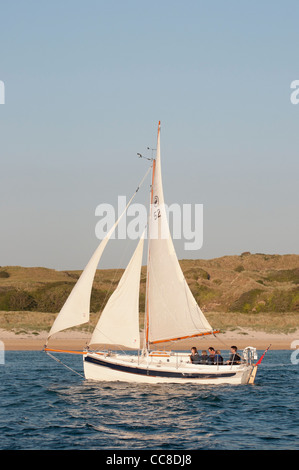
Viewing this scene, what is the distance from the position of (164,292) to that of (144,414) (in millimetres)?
10102

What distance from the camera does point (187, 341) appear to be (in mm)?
59469

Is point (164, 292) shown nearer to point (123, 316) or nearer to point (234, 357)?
point (123, 316)

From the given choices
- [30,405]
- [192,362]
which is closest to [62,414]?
[30,405]

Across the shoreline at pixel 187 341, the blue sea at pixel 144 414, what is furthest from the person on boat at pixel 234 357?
the shoreline at pixel 187 341

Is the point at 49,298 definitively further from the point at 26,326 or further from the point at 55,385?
the point at 55,385

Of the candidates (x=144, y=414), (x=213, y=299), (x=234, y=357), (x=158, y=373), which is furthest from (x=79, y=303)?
(x=213, y=299)

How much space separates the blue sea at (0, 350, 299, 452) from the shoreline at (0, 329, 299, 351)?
1432cm

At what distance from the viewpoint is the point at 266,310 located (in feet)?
246

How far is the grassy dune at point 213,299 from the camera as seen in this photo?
65688mm

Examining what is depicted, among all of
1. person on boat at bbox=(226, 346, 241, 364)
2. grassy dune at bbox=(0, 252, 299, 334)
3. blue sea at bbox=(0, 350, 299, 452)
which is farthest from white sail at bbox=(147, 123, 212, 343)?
grassy dune at bbox=(0, 252, 299, 334)

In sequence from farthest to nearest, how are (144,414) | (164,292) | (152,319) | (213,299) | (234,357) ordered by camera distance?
(213,299) < (164,292) < (152,319) < (234,357) < (144,414)

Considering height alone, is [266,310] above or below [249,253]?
below

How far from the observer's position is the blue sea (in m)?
22.6
